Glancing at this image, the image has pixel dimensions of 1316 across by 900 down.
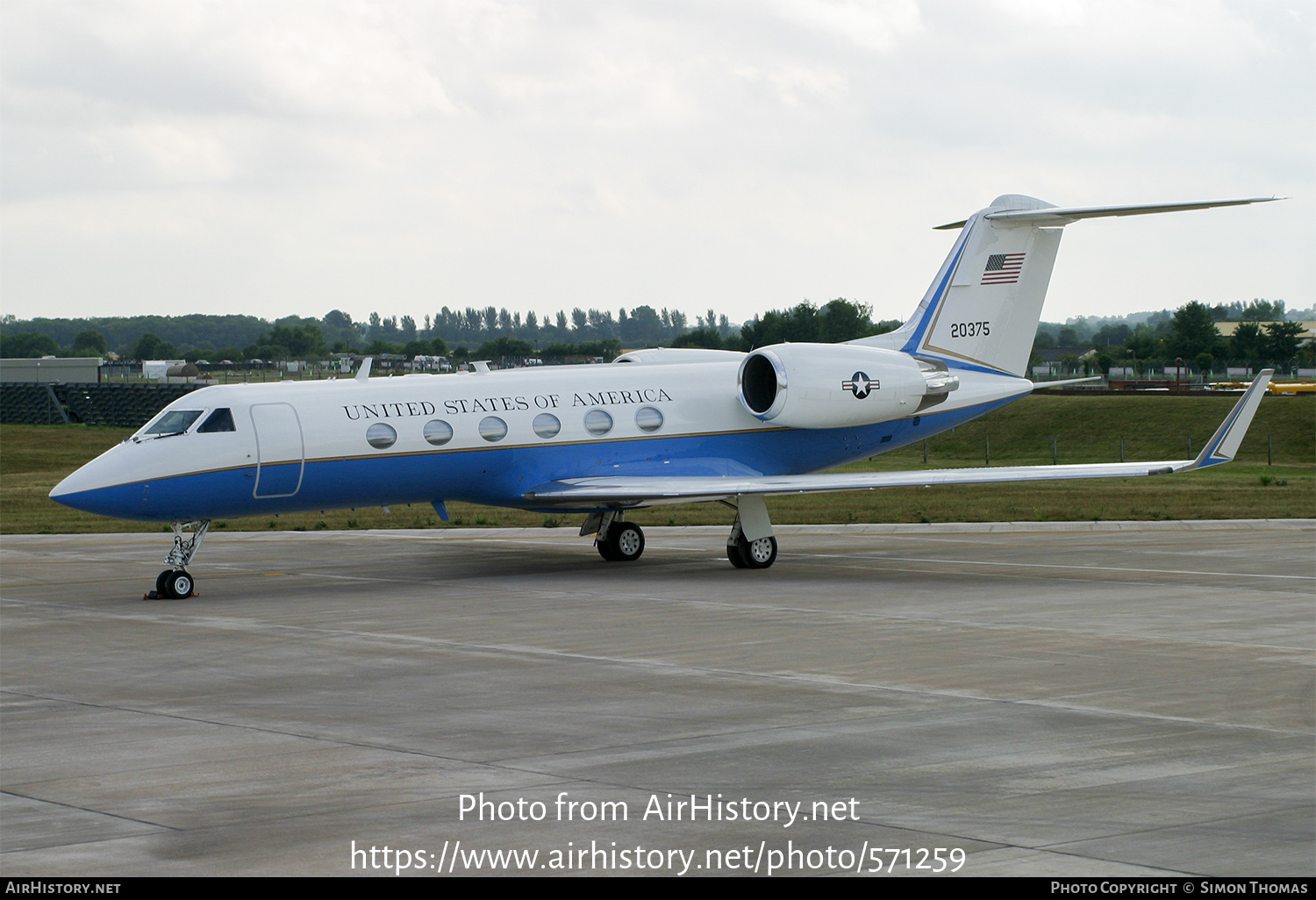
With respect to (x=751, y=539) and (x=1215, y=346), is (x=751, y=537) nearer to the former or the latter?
(x=751, y=539)

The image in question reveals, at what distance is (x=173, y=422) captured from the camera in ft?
61.7

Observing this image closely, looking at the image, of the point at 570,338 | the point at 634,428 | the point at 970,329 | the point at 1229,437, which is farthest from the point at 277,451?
the point at 570,338

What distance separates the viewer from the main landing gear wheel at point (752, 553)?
21.4m

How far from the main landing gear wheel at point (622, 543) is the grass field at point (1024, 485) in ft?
21.2

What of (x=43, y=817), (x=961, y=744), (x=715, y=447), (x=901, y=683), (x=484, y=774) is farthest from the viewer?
(x=715, y=447)

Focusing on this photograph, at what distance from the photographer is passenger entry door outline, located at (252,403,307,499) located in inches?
746

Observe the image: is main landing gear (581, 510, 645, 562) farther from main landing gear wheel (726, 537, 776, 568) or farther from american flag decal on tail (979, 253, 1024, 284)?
american flag decal on tail (979, 253, 1024, 284)

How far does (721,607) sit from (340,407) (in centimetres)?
622

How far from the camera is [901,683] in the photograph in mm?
12289

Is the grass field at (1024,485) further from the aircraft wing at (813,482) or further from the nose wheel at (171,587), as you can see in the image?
the nose wheel at (171,587)

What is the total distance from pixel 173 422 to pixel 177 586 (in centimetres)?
216

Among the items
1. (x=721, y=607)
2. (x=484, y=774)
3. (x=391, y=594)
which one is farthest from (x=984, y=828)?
(x=391, y=594)

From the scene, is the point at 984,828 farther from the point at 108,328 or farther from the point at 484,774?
the point at 108,328

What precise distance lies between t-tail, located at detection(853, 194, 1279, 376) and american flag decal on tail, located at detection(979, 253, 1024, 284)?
15 mm
